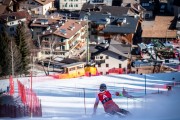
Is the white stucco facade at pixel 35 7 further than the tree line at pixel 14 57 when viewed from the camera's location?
Yes

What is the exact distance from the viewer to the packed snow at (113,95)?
3.81 metres

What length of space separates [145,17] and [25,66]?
896cm

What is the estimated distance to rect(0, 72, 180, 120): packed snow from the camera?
3.81 meters

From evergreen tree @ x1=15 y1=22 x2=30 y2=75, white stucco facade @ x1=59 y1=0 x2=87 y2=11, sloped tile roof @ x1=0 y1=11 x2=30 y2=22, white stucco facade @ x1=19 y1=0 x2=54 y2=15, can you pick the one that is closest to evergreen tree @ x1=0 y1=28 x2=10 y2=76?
evergreen tree @ x1=15 y1=22 x2=30 y2=75

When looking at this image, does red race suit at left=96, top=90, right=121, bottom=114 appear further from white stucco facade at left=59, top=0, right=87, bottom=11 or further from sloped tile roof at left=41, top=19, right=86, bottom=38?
white stucco facade at left=59, top=0, right=87, bottom=11

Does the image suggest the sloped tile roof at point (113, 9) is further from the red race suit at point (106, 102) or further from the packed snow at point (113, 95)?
the red race suit at point (106, 102)

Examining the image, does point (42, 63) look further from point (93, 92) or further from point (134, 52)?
point (93, 92)

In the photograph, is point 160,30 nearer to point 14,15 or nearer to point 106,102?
point 14,15

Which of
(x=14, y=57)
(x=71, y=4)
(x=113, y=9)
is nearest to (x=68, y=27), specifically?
(x=113, y=9)

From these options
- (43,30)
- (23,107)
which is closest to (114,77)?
(23,107)

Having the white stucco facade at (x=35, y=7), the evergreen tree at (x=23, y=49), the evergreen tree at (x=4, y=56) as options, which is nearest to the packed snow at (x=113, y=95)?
the evergreen tree at (x=4, y=56)

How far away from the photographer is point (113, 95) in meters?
5.51

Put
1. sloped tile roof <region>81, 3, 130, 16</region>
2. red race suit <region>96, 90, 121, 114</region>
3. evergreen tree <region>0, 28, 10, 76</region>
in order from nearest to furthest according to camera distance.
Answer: red race suit <region>96, 90, 121, 114</region>, evergreen tree <region>0, 28, 10, 76</region>, sloped tile roof <region>81, 3, 130, 16</region>

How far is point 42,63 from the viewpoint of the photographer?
1237cm
